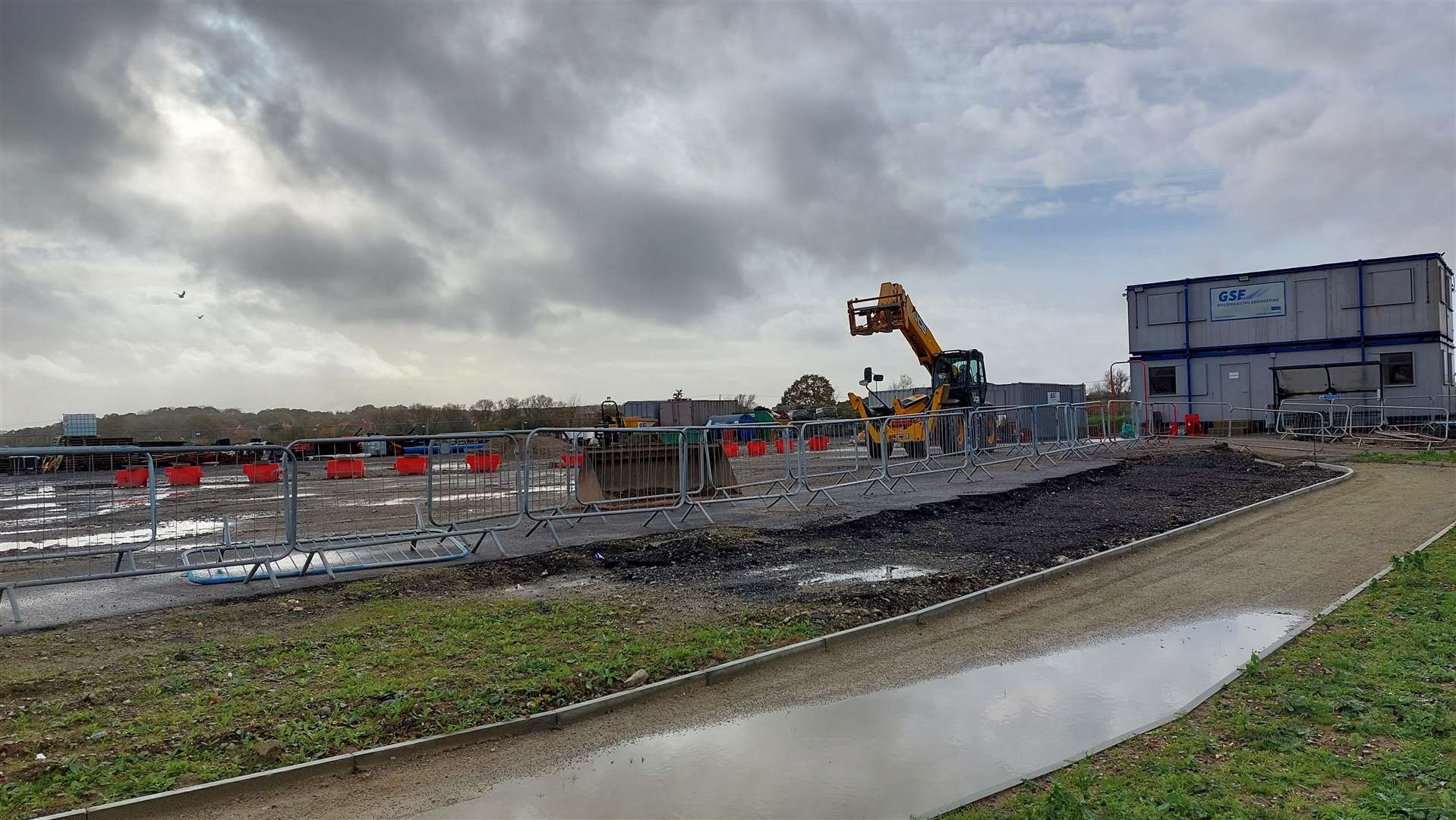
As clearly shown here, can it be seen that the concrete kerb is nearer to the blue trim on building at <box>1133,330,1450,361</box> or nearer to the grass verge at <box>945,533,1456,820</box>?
the grass verge at <box>945,533,1456,820</box>

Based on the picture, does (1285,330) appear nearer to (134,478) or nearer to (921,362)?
(921,362)

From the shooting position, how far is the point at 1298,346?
32000mm

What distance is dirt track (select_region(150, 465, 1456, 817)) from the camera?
4.57 metres

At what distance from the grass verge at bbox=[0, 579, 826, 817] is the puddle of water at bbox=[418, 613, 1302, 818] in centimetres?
100

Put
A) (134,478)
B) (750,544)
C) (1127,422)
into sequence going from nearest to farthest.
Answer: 1. (750,544)
2. (134,478)
3. (1127,422)

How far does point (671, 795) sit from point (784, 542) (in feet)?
23.8

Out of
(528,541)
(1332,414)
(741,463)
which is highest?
(1332,414)

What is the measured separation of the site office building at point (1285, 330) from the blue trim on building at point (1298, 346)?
3cm

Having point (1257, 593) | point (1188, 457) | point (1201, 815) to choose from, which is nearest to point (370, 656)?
point (1201, 815)

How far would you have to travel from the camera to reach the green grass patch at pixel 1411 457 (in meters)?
20.5

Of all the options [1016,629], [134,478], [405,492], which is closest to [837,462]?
[405,492]

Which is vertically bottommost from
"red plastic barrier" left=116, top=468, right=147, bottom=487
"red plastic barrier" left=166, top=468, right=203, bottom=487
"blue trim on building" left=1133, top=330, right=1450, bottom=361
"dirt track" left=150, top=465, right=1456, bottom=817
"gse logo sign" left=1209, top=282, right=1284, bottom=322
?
"dirt track" left=150, top=465, right=1456, bottom=817

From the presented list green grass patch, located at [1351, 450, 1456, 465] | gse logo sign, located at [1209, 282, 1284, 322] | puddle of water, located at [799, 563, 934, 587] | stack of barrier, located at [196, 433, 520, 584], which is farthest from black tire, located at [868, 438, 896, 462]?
gse logo sign, located at [1209, 282, 1284, 322]

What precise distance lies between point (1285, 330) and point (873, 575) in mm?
30270
